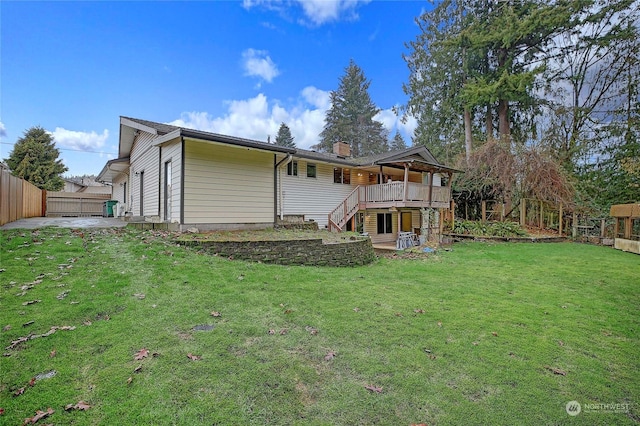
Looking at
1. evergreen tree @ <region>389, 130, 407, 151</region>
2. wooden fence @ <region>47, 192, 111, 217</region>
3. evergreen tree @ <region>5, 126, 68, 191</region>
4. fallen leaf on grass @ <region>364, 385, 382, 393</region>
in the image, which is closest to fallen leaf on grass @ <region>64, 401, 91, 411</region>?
fallen leaf on grass @ <region>364, 385, 382, 393</region>

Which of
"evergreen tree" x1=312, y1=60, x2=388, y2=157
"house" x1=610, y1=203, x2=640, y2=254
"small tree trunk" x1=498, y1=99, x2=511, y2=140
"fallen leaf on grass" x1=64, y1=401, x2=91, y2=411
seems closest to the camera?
"fallen leaf on grass" x1=64, y1=401, x2=91, y2=411

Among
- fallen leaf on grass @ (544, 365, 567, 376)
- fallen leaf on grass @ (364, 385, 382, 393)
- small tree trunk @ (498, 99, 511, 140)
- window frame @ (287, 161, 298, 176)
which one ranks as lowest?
fallen leaf on grass @ (544, 365, 567, 376)

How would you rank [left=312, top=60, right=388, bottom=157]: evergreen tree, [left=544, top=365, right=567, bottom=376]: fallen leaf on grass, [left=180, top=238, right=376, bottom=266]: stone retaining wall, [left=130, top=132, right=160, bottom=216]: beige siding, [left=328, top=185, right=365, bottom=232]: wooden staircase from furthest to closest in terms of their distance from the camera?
[left=312, top=60, right=388, bottom=157]: evergreen tree, [left=328, top=185, right=365, bottom=232]: wooden staircase, [left=130, top=132, right=160, bottom=216]: beige siding, [left=180, top=238, right=376, bottom=266]: stone retaining wall, [left=544, top=365, right=567, bottom=376]: fallen leaf on grass

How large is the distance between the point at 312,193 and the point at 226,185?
571 cm

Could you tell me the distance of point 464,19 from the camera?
23094 millimetres

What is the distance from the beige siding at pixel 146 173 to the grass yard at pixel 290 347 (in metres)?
5.50

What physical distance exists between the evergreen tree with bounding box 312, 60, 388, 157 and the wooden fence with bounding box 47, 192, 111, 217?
25.3m

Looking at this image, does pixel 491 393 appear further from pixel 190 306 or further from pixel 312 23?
pixel 312 23

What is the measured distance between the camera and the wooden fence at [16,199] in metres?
9.45

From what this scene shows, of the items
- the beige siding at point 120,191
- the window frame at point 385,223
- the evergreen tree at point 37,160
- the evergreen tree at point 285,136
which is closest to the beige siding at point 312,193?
the window frame at point 385,223

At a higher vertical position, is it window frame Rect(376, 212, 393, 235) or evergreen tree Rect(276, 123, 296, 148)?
evergreen tree Rect(276, 123, 296, 148)

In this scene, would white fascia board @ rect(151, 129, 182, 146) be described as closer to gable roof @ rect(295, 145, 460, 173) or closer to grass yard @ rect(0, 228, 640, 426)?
grass yard @ rect(0, 228, 640, 426)

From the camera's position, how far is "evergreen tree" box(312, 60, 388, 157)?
39156 millimetres

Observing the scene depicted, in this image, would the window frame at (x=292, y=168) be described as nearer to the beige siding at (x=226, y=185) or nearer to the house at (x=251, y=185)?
the house at (x=251, y=185)
